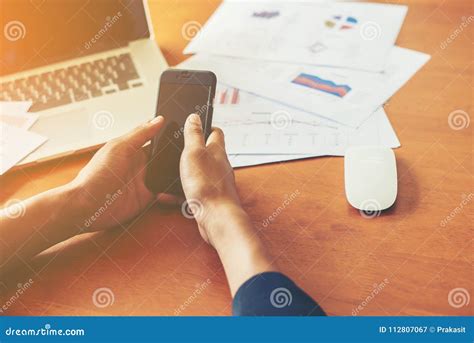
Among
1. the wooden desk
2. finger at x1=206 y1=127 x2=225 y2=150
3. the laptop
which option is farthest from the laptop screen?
finger at x1=206 y1=127 x2=225 y2=150

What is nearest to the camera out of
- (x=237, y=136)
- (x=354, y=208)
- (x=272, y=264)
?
(x=272, y=264)

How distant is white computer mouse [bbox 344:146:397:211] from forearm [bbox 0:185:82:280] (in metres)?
0.38

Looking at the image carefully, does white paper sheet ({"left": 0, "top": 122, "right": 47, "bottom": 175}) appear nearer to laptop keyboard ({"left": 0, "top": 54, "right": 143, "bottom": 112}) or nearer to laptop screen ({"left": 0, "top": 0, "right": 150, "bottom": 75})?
laptop keyboard ({"left": 0, "top": 54, "right": 143, "bottom": 112})

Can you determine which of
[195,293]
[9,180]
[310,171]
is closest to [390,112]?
[310,171]

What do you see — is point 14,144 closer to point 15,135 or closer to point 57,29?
point 15,135

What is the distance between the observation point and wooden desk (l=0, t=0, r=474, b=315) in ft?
2.12

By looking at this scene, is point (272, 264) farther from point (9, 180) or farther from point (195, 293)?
point (9, 180)

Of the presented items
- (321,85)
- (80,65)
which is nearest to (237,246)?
(321,85)

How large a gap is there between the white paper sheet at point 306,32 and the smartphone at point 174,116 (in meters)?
0.27

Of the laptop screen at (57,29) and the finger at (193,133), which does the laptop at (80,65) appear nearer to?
the laptop screen at (57,29)

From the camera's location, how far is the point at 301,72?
0.98m

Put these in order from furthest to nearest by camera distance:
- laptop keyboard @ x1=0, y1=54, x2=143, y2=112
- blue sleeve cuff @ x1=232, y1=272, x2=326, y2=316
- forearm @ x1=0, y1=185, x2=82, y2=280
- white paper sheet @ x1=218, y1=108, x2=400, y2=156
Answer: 1. laptop keyboard @ x1=0, y1=54, x2=143, y2=112
2. white paper sheet @ x1=218, y1=108, x2=400, y2=156
3. forearm @ x1=0, y1=185, x2=82, y2=280
4. blue sleeve cuff @ x1=232, y1=272, x2=326, y2=316
